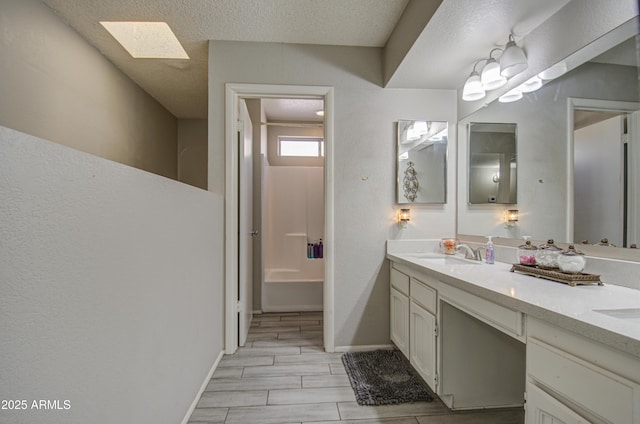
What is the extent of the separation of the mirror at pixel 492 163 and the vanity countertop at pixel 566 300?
64cm

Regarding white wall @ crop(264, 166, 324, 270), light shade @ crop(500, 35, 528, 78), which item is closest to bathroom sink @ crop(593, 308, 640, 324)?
light shade @ crop(500, 35, 528, 78)

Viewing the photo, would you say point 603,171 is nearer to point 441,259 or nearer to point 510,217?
point 510,217

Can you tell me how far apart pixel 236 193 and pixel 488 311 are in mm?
1885

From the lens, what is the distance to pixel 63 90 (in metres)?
2.04

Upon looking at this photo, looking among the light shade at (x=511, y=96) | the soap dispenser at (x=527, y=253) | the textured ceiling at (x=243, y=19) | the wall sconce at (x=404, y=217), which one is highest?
the textured ceiling at (x=243, y=19)

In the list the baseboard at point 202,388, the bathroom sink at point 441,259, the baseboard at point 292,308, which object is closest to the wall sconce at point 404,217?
the bathroom sink at point 441,259

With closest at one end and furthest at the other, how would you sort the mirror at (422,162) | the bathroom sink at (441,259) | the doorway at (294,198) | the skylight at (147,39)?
the bathroom sink at (441,259) < the skylight at (147,39) < the mirror at (422,162) < the doorway at (294,198)

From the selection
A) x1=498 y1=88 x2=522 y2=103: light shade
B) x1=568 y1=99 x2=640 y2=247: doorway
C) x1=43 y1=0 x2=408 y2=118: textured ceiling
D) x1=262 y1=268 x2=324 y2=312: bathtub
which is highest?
x1=43 y1=0 x2=408 y2=118: textured ceiling

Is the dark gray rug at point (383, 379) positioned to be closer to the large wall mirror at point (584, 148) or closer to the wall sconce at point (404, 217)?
the wall sconce at point (404, 217)

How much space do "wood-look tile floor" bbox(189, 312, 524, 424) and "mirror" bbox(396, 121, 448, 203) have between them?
1.44 m

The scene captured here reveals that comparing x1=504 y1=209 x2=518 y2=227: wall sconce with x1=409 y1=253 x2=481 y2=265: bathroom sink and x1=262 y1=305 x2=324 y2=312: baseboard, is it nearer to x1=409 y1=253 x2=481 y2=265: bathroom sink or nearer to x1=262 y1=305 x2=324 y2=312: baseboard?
x1=409 y1=253 x2=481 y2=265: bathroom sink

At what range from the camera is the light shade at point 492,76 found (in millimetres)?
1793

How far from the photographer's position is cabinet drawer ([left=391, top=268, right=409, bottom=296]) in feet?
6.53

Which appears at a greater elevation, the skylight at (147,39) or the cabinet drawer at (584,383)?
the skylight at (147,39)
